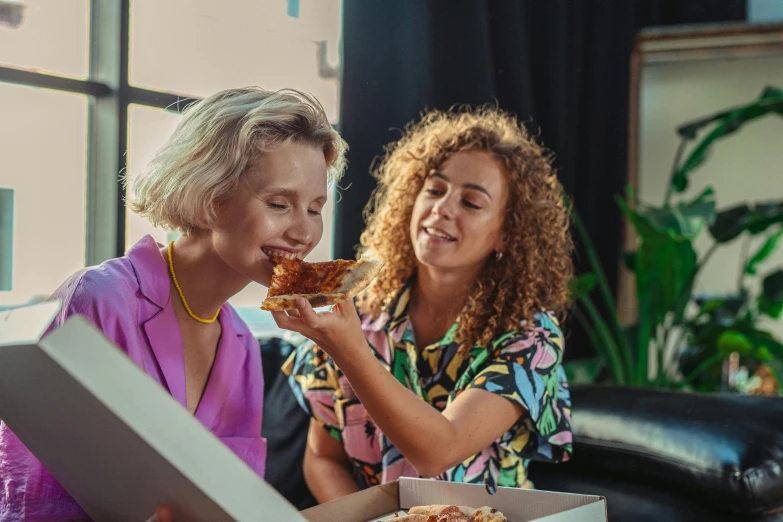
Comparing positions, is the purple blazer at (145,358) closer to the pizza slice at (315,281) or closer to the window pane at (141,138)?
the pizza slice at (315,281)

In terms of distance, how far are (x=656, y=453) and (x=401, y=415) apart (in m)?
0.85

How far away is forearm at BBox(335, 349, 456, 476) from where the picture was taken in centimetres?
124

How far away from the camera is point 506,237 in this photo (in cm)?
191

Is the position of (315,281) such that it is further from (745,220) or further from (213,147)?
(745,220)

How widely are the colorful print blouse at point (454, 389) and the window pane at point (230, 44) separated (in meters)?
0.99

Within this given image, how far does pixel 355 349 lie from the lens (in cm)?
120

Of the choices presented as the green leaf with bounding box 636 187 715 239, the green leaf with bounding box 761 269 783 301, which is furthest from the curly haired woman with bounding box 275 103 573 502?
the green leaf with bounding box 761 269 783 301

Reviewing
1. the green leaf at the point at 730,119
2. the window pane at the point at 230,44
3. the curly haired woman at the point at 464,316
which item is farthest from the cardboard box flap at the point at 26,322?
the green leaf at the point at 730,119

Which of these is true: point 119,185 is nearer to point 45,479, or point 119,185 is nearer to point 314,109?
point 314,109

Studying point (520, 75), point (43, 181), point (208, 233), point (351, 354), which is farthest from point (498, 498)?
point (520, 75)

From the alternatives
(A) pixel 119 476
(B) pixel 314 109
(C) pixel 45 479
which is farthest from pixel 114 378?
(B) pixel 314 109

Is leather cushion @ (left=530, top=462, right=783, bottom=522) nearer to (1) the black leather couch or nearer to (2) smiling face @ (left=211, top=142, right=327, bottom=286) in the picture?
(1) the black leather couch

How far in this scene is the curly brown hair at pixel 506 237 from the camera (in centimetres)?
181

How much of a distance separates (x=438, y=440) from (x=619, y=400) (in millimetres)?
851
